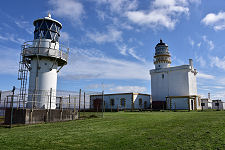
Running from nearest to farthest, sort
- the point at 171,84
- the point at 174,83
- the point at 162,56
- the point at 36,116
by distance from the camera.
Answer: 1. the point at 36,116
2. the point at 174,83
3. the point at 171,84
4. the point at 162,56

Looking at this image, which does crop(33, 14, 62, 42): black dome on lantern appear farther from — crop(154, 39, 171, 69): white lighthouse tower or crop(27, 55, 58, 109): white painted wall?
crop(154, 39, 171, 69): white lighthouse tower

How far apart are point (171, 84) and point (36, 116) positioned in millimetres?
30878

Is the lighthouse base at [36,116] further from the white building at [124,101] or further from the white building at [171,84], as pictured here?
the white building at [171,84]

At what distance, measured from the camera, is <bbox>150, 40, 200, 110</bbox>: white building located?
109ft

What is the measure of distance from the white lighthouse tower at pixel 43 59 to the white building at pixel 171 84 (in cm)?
2493

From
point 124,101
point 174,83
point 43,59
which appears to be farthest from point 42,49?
point 174,83

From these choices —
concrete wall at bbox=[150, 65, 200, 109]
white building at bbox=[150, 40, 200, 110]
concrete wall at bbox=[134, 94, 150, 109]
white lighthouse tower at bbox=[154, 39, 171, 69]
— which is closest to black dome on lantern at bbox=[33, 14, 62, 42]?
concrete wall at bbox=[134, 94, 150, 109]

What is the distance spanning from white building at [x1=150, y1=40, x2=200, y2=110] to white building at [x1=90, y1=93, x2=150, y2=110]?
2180 mm

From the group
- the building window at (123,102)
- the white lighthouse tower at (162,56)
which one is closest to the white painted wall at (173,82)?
the white lighthouse tower at (162,56)

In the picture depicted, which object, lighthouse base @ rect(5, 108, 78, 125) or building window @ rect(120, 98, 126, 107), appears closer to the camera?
lighthouse base @ rect(5, 108, 78, 125)

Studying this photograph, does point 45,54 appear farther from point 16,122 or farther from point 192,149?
point 192,149

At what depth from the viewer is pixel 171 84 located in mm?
36969

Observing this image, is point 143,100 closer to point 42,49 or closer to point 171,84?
point 171,84

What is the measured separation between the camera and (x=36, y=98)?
13305 millimetres
